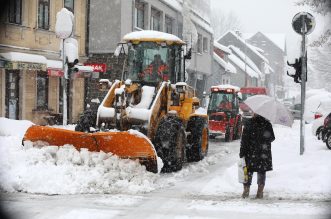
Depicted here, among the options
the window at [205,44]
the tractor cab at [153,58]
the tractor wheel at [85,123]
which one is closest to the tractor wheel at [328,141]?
the tractor cab at [153,58]

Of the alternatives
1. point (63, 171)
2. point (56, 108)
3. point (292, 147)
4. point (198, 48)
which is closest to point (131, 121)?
point (63, 171)

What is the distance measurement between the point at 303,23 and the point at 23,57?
35.4ft

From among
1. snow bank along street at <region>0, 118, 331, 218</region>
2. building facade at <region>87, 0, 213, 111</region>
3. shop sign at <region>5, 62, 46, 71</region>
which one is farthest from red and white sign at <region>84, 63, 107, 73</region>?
snow bank along street at <region>0, 118, 331, 218</region>

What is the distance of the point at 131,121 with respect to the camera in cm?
1021

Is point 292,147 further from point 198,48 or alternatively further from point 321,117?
point 198,48

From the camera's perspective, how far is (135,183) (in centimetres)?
858

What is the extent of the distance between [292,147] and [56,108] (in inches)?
441

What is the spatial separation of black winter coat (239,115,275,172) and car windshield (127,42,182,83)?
13.3 ft

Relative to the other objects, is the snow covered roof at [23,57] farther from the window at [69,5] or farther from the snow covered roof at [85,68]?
the window at [69,5]

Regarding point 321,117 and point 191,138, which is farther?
point 321,117

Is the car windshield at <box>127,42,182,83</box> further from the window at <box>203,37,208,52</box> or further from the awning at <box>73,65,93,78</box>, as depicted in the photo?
the window at <box>203,37,208,52</box>

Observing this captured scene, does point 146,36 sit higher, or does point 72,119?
point 146,36

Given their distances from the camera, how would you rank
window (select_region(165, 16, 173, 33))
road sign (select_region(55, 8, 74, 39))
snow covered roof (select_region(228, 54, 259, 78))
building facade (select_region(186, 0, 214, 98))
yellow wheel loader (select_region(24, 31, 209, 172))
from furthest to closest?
snow covered roof (select_region(228, 54, 259, 78)) < building facade (select_region(186, 0, 214, 98)) < window (select_region(165, 16, 173, 33)) < road sign (select_region(55, 8, 74, 39)) < yellow wheel loader (select_region(24, 31, 209, 172))

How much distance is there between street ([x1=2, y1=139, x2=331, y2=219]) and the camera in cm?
678
